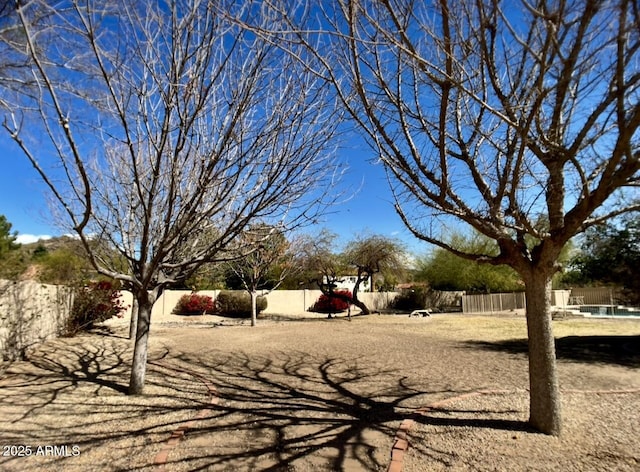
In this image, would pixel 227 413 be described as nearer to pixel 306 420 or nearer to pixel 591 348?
pixel 306 420

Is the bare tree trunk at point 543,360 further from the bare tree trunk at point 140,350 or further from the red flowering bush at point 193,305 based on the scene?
the red flowering bush at point 193,305

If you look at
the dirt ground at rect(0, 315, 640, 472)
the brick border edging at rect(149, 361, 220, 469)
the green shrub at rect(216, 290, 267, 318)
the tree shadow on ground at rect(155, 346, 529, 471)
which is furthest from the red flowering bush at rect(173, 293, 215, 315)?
the brick border edging at rect(149, 361, 220, 469)

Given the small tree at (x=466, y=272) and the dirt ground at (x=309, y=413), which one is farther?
the small tree at (x=466, y=272)

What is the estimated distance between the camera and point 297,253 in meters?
22.8

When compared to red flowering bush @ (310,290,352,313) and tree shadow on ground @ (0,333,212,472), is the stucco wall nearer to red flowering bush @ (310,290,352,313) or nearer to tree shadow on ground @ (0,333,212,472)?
tree shadow on ground @ (0,333,212,472)

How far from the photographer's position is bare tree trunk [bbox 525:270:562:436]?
387 centimetres

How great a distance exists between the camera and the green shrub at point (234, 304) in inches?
→ 920

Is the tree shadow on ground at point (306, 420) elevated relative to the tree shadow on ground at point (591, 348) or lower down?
lower down

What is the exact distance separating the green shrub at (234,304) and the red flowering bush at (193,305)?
25.7 inches

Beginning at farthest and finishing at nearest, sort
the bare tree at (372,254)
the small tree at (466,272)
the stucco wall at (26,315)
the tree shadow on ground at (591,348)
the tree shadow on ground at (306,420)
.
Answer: the small tree at (466,272), the bare tree at (372,254), the tree shadow on ground at (591,348), the stucco wall at (26,315), the tree shadow on ground at (306,420)

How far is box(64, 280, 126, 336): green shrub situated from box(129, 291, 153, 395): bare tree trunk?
6.49m

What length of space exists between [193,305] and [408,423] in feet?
68.4

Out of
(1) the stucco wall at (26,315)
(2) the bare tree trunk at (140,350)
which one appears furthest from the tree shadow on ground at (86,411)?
(1) the stucco wall at (26,315)

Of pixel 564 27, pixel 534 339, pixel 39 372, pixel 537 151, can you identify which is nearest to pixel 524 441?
pixel 534 339
